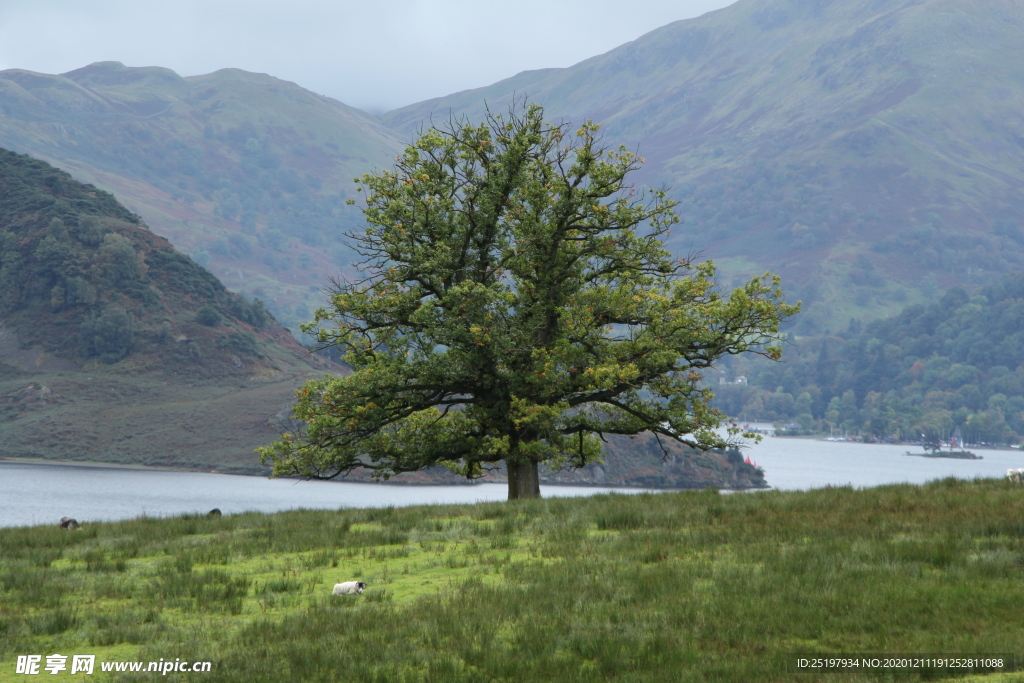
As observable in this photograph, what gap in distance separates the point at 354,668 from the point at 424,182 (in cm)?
2162

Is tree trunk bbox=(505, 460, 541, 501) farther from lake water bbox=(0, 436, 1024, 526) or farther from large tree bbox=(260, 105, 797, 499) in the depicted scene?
lake water bbox=(0, 436, 1024, 526)

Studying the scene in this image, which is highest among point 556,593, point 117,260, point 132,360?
point 117,260

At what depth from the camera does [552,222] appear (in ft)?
91.7

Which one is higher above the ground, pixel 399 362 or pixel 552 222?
pixel 552 222

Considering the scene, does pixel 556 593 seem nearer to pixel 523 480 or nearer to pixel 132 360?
pixel 523 480

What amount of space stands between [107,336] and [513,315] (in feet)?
516

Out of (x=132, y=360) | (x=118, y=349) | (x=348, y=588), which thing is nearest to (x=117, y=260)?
(x=118, y=349)

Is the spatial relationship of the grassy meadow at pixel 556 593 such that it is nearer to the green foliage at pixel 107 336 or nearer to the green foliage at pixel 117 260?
the green foliage at pixel 107 336

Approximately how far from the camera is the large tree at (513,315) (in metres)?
27.1

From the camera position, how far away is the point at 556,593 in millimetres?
12242

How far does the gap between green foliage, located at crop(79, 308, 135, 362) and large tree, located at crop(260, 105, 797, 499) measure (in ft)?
493

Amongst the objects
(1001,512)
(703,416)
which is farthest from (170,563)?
(703,416)

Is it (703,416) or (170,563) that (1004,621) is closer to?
(170,563)

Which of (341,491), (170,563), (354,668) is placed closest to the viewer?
(354,668)
